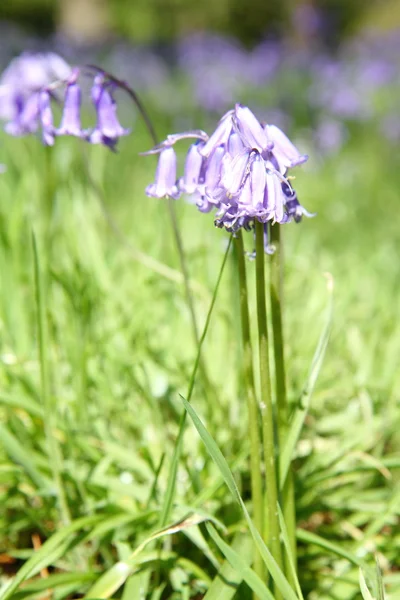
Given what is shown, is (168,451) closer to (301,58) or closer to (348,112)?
(348,112)

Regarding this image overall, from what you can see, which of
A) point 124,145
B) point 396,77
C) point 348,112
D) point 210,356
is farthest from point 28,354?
point 396,77

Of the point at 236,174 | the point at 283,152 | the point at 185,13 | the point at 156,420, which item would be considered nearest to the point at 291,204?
the point at 283,152

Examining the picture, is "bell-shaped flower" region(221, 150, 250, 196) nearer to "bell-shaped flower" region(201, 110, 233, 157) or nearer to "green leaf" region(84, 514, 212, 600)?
"bell-shaped flower" region(201, 110, 233, 157)

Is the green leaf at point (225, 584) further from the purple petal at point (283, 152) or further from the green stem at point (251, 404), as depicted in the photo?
the purple petal at point (283, 152)

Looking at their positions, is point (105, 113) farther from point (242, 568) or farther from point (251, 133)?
point (242, 568)

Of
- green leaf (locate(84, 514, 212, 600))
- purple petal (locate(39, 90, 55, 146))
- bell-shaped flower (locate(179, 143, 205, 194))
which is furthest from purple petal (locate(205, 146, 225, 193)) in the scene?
green leaf (locate(84, 514, 212, 600))

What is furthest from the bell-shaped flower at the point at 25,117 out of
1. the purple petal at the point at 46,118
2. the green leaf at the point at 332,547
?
the green leaf at the point at 332,547
